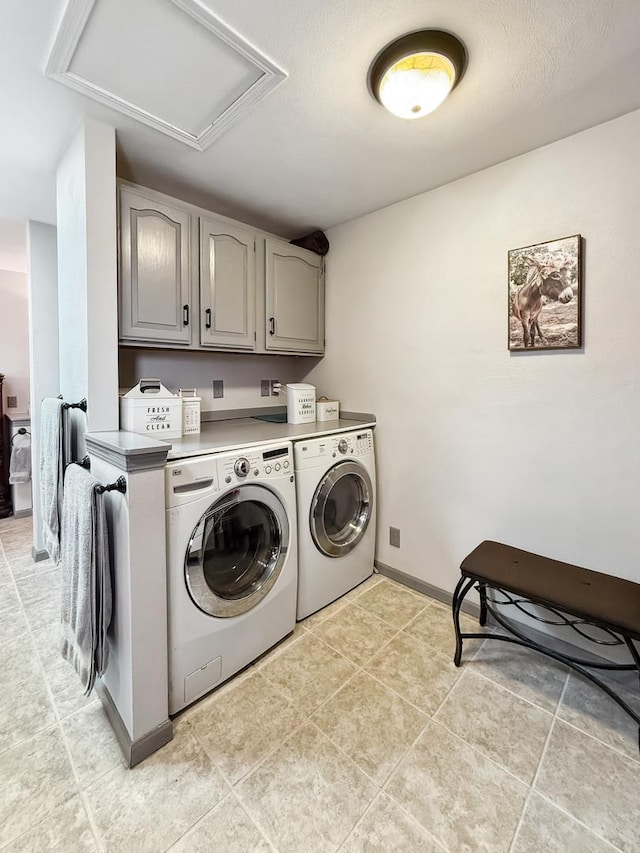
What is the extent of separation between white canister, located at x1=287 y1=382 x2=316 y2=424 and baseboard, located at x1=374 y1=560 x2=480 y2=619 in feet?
3.60

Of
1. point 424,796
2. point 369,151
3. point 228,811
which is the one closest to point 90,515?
point 228,811

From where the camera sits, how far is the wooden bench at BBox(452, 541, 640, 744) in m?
1.27

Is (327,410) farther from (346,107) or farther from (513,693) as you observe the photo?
(513,693)

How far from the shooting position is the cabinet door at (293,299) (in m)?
2.33

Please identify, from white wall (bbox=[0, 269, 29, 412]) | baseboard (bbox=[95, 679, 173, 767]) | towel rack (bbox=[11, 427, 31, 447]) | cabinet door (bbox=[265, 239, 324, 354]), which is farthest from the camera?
white wall (bbox=[0, 269, 29, 412])

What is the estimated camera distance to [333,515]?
84.4 inches

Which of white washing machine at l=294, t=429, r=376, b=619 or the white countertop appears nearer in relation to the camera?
the white countertop

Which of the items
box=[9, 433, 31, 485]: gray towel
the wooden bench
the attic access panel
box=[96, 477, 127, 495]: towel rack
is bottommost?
the wooden bench

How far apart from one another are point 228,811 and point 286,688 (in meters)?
0.47

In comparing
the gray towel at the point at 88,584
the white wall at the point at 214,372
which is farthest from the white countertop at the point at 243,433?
the gray towel at the point at 88,584

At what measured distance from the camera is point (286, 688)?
1542 millimetres

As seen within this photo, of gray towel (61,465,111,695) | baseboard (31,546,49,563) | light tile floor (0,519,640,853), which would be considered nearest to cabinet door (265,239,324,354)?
gray towel (61,465,111,695)

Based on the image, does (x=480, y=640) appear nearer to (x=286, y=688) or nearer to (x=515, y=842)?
(x=515, y=842)

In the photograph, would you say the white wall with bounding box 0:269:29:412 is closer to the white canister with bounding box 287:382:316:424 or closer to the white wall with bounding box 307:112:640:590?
the white canister with bounding box 287:382:316:424
